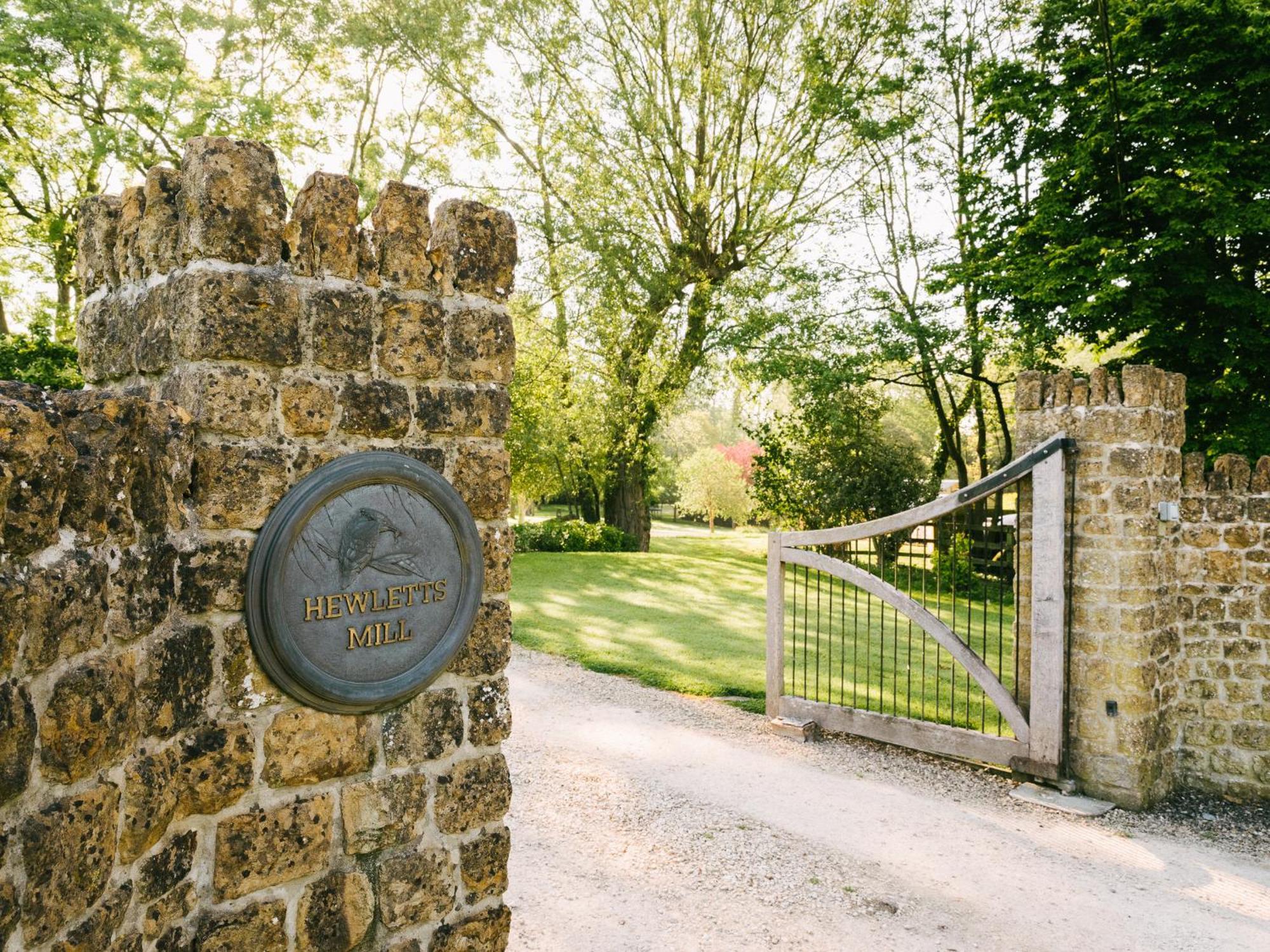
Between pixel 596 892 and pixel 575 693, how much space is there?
3598 millimetres

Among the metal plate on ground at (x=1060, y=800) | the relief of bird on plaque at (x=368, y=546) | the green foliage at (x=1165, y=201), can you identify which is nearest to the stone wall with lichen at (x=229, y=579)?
the relief of bird on plaque at (x=368, y=546)

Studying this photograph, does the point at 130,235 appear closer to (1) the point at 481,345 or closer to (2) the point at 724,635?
(1) the point at 481,345

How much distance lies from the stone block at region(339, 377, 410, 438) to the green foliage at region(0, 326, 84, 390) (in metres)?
9.42

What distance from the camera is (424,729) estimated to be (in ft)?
8.71

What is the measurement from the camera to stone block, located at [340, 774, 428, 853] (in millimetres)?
2482

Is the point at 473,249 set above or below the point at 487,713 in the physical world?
above

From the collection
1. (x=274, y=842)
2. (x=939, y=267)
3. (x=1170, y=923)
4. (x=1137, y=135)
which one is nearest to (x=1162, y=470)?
(x=1170, y=923)

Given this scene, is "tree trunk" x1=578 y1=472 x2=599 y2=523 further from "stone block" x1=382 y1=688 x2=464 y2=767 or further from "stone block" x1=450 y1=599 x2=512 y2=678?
"stone block" x1=382 y1=688 x2=464 y2=767

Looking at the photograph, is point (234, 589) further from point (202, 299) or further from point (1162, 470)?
point (1162, 470)

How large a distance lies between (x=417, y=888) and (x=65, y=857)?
4.33 feet

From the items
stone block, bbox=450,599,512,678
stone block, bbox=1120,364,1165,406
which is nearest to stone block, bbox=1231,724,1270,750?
stone block, bbox=1120,364,1165,406

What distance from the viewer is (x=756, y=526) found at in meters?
33.9

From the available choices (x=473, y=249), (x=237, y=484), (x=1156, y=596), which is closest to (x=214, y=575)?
(x=237, y=484)

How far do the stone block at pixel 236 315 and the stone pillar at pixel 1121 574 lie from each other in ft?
17.3
